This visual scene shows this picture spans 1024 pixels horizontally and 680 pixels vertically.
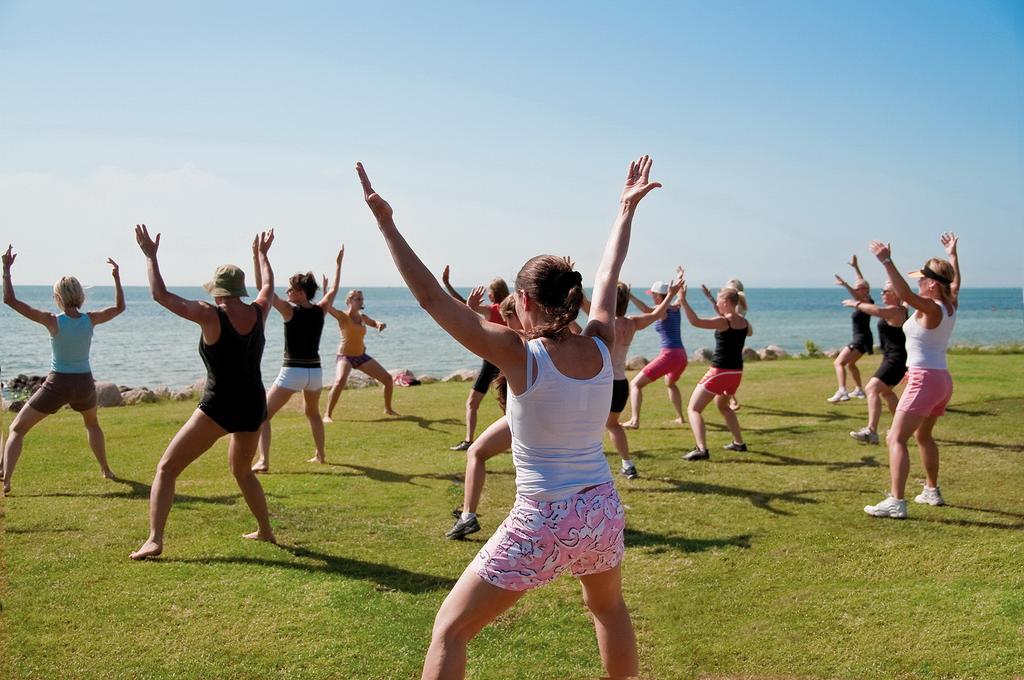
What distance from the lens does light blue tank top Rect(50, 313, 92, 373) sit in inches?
330

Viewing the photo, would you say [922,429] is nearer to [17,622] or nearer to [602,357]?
[602,357]

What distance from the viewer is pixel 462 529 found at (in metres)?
7.05

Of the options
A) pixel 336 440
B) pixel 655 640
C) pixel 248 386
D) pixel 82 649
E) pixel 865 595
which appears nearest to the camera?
pixel 82 649

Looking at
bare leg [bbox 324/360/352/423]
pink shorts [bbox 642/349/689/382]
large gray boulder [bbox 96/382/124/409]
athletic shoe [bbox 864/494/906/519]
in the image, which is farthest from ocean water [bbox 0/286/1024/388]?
athletic shoe [bbox 864/494/906/519]

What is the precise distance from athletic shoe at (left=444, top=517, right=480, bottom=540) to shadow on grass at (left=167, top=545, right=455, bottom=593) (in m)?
0.83

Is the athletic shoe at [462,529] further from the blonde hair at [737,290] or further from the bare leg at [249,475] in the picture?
the blonde hair at [737,290]

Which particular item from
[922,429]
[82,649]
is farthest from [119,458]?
[922,429]

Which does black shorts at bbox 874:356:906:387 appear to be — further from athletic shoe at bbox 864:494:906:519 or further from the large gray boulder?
the large gray boulder

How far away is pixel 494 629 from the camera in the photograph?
5.20 m

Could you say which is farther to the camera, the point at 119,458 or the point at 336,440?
the point at 336,440

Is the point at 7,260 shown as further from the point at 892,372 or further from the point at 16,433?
the point at 892,372

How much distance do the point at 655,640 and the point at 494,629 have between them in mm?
989

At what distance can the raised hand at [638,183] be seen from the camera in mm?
4266

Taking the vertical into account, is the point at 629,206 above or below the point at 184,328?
above
